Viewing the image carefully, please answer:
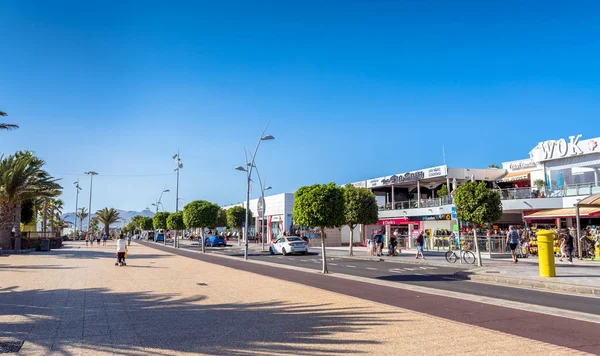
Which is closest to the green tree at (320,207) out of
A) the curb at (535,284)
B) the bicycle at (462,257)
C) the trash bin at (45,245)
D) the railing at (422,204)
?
the curb at (535,284)

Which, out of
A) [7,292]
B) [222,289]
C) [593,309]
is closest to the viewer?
[593,309]

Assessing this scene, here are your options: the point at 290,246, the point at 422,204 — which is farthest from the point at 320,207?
the point at 422,204

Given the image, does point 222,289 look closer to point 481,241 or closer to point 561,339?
point 561,339

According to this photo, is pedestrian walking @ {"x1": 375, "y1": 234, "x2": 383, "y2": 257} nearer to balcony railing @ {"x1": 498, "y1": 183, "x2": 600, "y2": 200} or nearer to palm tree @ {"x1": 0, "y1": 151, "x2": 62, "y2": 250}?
balcony railing @ {"x1": 498, "y1": 183, "x2": 600, "y2": 200}

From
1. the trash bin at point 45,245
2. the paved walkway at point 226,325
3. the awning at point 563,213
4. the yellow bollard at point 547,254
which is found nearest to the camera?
the paved walkway at point 226,325

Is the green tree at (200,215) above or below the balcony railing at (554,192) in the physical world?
below

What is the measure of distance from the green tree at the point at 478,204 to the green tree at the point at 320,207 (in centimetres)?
585

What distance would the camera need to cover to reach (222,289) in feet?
41.6

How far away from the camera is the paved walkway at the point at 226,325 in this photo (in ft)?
20.4

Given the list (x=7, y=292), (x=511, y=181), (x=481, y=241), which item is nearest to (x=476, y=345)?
(x=7, y=292)

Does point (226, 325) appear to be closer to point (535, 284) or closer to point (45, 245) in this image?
point (535, 284)

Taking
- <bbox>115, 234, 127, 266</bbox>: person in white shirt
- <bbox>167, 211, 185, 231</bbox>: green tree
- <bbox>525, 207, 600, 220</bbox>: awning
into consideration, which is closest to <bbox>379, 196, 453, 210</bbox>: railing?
<bbox>525, 207, 600, 220</bbox>: awning

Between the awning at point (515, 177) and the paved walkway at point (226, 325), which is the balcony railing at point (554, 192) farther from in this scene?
the paved walkway at point (226, 325)

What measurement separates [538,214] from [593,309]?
81.4 feet
